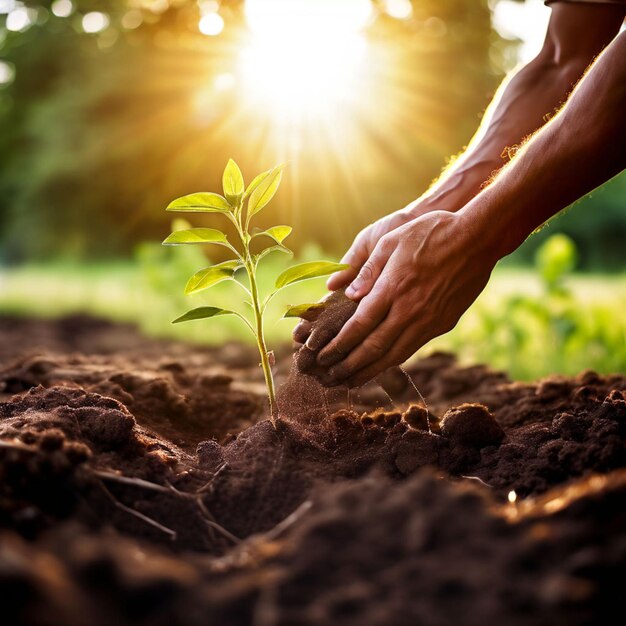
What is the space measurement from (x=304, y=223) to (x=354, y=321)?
10.5 m

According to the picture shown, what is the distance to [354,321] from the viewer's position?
200cm

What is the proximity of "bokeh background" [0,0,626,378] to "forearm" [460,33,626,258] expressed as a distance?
759cm

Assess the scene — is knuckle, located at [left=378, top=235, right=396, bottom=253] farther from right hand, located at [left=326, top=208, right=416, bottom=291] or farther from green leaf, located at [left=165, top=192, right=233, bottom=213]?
green leaf, located at [left=165, top=192, right=233, bottom=213]

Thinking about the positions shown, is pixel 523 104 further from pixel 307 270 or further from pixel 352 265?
pixel 307 270

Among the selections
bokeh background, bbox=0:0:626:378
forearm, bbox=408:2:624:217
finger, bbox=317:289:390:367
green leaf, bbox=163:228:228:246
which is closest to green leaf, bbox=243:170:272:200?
green leaf, bbox=163:228:228:246

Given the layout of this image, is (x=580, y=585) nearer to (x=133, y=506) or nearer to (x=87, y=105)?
(x=133, y=506)

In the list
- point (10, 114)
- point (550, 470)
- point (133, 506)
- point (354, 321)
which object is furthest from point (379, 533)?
point (10, 114)

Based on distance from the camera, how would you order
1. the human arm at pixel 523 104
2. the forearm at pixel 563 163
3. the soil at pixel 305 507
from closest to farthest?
the soil at pixel 305 507 → the forearm at pixel 563 163 → the human arm at pixel 523 104

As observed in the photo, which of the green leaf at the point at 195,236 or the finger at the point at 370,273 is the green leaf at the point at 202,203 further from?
the finger at the point at 370,273

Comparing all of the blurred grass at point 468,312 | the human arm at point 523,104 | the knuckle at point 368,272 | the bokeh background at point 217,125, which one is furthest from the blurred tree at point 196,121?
the knuckle at point 368,272

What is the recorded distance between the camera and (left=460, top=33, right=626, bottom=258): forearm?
5.84ft

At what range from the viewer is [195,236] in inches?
74.9

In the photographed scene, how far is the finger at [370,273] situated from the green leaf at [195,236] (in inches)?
17.9

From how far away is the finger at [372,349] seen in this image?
2027 millimetres
